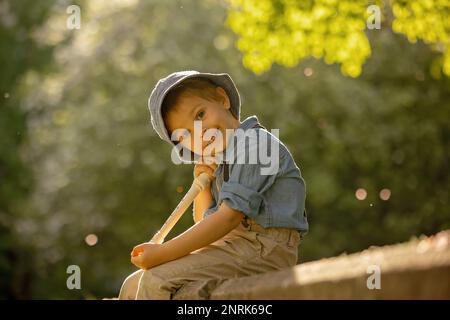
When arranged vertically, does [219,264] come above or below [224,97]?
below

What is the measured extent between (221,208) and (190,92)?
0.64 m

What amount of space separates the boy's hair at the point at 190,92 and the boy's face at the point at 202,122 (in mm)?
21

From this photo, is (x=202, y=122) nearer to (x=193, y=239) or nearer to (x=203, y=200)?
(x=203, y=200)

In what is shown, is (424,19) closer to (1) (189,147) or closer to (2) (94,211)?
(1) (189,147)

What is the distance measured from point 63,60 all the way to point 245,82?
6296mm

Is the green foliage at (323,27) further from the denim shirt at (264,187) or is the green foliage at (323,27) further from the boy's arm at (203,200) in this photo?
the denim shirt at (264,187)

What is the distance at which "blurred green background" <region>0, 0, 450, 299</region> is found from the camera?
20.0m

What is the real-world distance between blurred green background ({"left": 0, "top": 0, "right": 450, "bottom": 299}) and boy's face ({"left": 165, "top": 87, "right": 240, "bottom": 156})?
15941mm

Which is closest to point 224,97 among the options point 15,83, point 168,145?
point 168,145

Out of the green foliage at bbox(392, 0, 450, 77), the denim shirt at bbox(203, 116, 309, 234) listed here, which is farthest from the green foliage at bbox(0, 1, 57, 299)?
the denim shirt at bbox(203, 116, 309, 234)

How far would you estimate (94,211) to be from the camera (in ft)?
70.2

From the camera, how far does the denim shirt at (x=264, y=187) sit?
10.6 ft

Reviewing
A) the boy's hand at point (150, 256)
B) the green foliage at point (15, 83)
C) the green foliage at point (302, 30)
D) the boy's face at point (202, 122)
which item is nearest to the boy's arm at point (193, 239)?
the boy's hand at point (150, 256)

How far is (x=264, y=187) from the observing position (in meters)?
3.31
